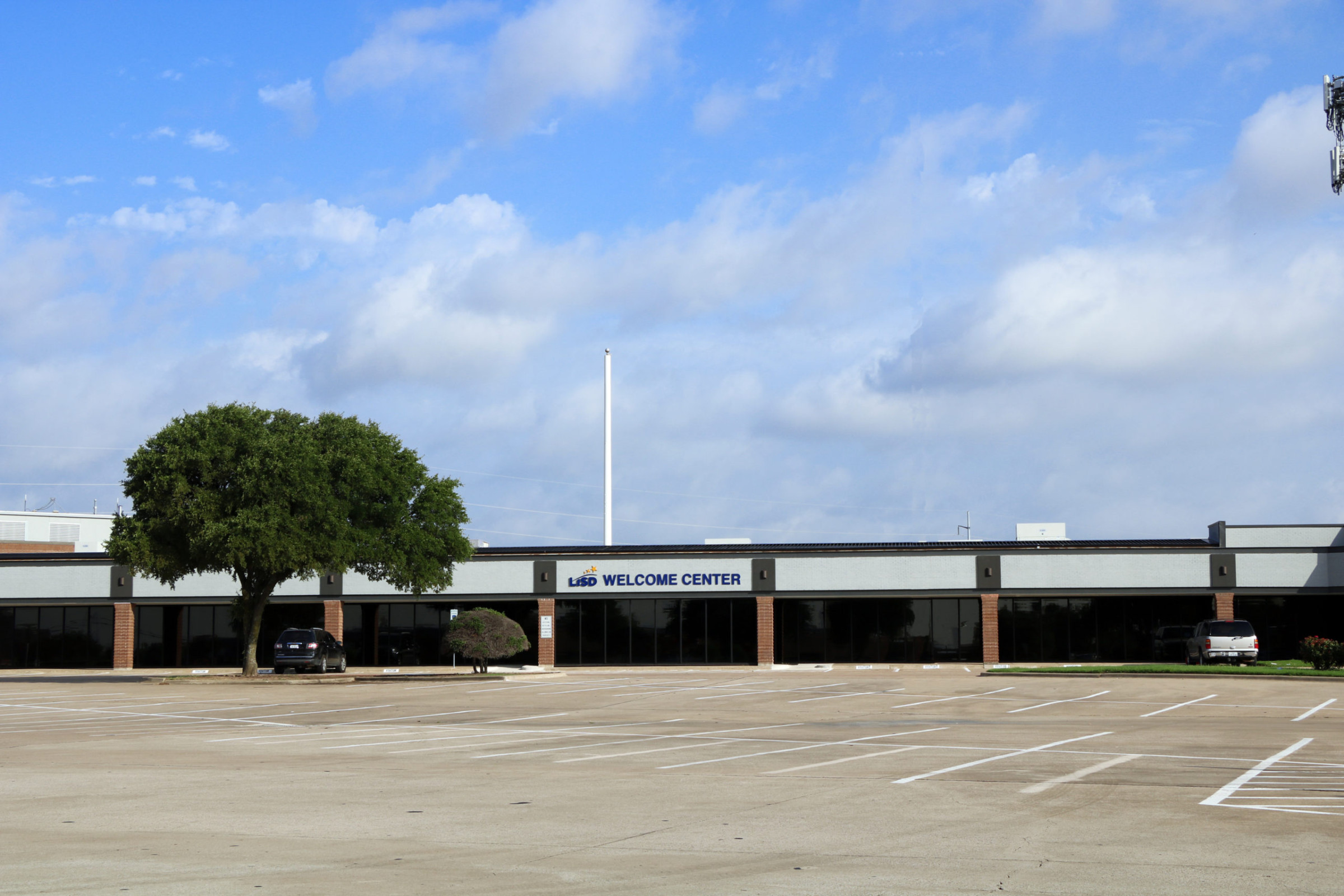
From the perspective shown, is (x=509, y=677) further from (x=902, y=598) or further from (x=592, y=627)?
(x=902, y=598)

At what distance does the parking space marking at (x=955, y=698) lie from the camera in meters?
26.0

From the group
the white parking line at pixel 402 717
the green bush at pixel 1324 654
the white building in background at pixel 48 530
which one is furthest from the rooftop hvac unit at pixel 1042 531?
the white building in background at pixel 48 530

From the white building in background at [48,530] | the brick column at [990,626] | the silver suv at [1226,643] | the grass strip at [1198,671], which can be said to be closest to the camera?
the grass strip at [1198,671]

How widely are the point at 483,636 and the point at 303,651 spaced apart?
6.63 meters

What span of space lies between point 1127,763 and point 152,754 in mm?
12774

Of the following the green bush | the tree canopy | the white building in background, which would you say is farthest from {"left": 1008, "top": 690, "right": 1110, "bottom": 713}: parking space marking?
the white building in background

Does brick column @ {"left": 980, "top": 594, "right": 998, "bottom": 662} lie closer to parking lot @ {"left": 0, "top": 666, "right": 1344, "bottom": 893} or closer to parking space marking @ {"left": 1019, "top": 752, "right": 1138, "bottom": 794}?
parking lot @ {"left": 0, "top": 666, "right": 1344, "bottom": 893}

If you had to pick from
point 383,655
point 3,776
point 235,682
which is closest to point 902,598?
point 383,655

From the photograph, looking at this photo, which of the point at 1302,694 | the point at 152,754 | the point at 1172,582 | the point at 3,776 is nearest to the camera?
the point at 3,776

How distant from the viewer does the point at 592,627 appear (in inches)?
2057

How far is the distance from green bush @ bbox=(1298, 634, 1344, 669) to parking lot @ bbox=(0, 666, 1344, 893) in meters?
14.1

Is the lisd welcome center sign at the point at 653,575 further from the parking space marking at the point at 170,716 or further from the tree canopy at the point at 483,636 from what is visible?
the parking space marking at the point at 170,716

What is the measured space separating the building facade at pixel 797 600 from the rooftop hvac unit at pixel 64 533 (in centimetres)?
5359

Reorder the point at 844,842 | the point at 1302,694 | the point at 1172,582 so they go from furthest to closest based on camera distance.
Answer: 1. the point at 1172,582
2. the point at 1302,694
3. the point at 844,842
